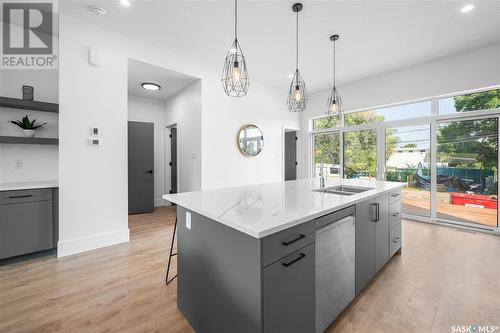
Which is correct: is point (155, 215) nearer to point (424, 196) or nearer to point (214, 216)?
point (214, 216)

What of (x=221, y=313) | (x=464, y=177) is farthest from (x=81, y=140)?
(x=464, y=177)

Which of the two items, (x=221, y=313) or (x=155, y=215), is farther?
(x=155, y=215)

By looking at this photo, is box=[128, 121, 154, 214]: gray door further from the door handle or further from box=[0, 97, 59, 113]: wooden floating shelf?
the door handle

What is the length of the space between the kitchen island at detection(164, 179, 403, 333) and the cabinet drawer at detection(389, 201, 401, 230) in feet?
2.36

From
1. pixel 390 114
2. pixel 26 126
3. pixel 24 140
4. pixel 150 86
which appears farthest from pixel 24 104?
pixel 390 114

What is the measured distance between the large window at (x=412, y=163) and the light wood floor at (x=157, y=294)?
1.43 meters

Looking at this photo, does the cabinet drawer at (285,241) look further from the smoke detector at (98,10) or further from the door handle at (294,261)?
the smoke detector at (98,10)

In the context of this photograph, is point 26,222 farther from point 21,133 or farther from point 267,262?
point 267,262

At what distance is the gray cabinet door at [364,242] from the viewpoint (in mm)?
1732

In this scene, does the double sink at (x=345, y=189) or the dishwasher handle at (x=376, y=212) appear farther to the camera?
the double sink at (x=345, y=189)

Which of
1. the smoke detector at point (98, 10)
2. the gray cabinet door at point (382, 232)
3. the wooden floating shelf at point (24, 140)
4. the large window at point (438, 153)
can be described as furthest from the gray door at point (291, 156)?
the wooden floating shelf at point (24, 140)

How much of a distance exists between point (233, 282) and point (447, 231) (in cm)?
416

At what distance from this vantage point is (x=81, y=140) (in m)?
2.73

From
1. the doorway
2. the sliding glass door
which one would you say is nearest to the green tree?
the sliding glass door
